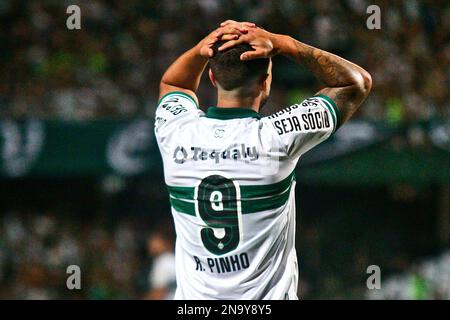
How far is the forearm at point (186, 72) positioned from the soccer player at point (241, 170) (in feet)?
0.80

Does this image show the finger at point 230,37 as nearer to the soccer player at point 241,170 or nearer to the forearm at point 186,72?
the soccer player at point 241,170

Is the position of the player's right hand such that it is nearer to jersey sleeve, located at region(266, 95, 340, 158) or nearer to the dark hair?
the dark hair

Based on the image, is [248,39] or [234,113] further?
[234,113]

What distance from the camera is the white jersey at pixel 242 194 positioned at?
2736mm

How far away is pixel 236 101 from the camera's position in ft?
9.33

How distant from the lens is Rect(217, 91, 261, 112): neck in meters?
2.84

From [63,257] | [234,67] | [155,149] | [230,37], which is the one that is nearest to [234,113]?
[234,67]

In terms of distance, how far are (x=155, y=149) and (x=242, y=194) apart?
6.94m

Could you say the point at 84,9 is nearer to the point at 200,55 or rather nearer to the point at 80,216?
the point at 80,216

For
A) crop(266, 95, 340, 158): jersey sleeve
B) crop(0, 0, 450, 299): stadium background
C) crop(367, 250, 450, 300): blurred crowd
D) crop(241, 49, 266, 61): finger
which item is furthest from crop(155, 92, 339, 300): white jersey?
crop(367, 250, 450, 300): blurred crowd

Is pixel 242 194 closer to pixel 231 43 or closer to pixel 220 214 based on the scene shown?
pixel 220 214

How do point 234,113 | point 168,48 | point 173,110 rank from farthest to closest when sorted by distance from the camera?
point 168,48
point 173,110
point 234,113

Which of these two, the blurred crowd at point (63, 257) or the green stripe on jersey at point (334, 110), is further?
the blurred crowd at point (63, 257)

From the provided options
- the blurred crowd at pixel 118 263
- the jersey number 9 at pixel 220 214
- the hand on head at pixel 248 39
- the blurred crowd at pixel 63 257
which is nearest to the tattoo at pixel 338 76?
the hand on head at pixel 248 39
